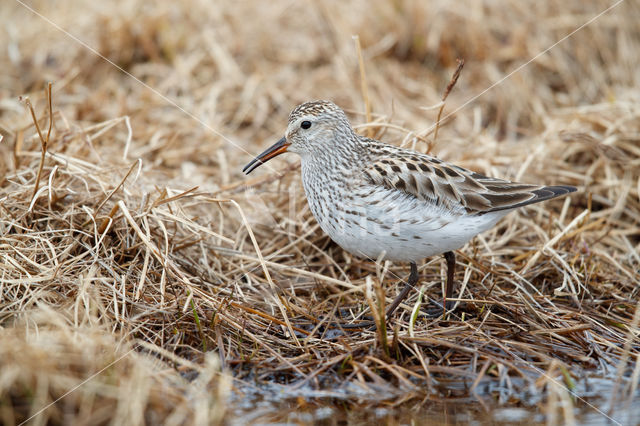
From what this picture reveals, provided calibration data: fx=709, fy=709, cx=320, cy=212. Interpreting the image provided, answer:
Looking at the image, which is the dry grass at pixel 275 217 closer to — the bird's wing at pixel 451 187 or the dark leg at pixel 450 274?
the dark leg at pixel 450 274

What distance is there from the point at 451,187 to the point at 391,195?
17.0 inches

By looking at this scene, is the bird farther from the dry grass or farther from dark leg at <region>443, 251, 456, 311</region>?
the dry grass

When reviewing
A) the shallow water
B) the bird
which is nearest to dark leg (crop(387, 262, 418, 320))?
the bird

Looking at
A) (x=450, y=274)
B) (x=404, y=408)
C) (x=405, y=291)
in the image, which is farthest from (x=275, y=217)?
(x=404, y=408)

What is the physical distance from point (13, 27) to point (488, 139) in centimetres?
579

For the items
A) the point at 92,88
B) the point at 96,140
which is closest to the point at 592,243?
the point at 96,140

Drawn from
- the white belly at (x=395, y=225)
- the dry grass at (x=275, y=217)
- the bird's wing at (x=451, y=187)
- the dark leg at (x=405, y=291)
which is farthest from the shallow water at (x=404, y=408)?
the bird's wing at (x=451, y=187)

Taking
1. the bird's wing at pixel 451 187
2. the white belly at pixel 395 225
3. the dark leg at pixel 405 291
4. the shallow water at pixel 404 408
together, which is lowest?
the shallow water at pixel 404 408

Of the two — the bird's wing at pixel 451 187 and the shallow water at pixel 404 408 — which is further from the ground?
the bird's wing at pixel 451 187

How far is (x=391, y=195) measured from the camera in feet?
15.1

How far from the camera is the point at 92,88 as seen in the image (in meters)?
8.16

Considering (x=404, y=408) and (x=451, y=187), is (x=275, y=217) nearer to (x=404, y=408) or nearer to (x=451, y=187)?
(x=451, y=187)

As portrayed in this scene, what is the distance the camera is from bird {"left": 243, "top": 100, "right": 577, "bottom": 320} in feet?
14.9

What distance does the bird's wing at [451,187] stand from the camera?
184 inches
